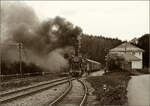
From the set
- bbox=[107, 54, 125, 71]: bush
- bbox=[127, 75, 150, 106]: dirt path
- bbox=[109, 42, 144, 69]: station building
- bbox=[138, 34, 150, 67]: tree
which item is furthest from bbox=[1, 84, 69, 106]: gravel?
bbox=[138, 34, 150, 67]: tree

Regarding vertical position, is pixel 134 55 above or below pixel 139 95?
above

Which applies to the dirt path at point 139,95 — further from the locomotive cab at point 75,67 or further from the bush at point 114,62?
the bush at point 114,62

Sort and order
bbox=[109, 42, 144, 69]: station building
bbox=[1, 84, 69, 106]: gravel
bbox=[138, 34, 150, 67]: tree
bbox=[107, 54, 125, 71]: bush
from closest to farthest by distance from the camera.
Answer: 1. bbox=[1, 84, 69, 106]: gravel
2. bbox=[107, 54, 125, 71]: bush
3. bbox=[109, 42, 144, 69]: station building
4. bbox=[138, 34, 150, 67]: tree

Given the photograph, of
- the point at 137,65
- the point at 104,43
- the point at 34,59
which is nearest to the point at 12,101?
the point at 34,59

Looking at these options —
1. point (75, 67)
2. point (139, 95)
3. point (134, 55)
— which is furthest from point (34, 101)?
point (134, 55)

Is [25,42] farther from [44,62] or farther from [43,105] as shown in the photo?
[43,105]

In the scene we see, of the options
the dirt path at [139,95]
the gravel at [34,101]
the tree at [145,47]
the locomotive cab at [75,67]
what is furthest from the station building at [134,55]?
the gravel at [34,101]

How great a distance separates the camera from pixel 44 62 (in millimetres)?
40500

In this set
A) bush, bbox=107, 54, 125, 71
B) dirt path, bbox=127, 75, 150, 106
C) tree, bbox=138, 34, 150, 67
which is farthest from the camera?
tree, bbox=138, 34, 150, 67

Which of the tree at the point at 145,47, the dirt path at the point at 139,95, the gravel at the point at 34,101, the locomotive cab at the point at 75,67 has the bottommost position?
the dirt path at the point at 139,95

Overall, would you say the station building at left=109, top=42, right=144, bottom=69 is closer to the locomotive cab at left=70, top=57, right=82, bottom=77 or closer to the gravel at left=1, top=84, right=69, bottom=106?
the locomotive cab at left=70, top=57, right=82, bottom=77

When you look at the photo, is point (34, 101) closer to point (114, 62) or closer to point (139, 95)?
point (139, 95)

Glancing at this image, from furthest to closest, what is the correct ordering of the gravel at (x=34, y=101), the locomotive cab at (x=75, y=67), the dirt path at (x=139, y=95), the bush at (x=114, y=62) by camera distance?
the bush at (x=114, y=62) → the locomotive cab at (x=75, y=67) → the dirt path at (x=139, y=95) → the gravel at (x=34, y=101)

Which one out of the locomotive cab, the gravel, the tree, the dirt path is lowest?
the dirt path
